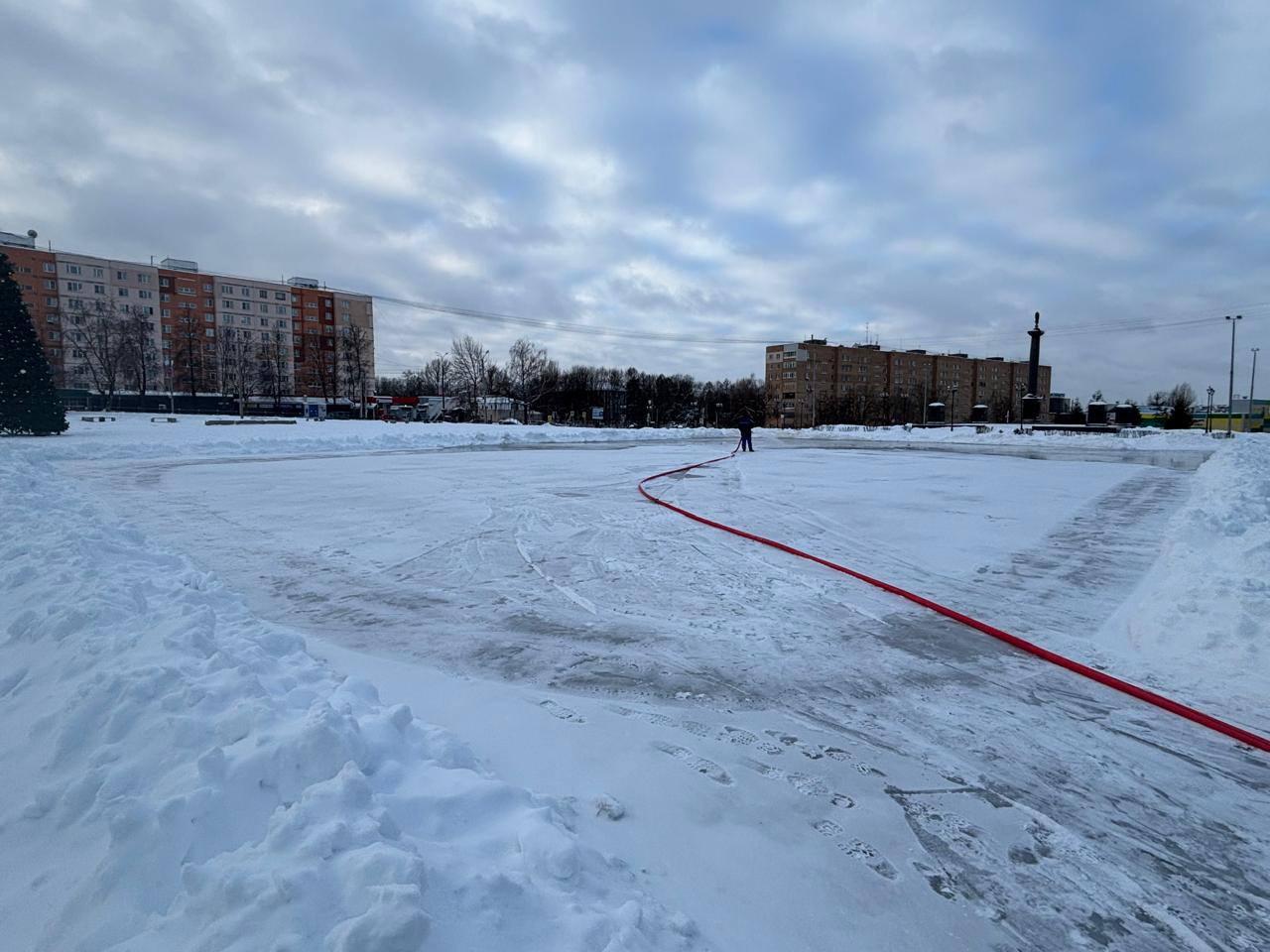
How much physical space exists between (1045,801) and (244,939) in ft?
11.5

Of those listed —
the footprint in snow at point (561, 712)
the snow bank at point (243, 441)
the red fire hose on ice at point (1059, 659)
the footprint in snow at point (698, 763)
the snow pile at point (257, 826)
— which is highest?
the snow bank at point (243, 441)

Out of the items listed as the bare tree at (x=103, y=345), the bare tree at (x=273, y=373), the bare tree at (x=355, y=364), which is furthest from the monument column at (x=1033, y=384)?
the bare tree at (x=103, y=345)

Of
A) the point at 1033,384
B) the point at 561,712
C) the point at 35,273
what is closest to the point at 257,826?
the point at 561,712

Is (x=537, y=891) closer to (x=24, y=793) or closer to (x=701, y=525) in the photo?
(x=24, y=793)

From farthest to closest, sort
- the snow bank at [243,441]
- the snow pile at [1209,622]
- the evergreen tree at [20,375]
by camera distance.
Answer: the evergreen tree at [20,375] → the snow bank at [243,441] → the snow pile at [1209,622]

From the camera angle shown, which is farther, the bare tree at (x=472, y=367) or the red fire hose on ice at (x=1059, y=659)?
the bare tree at (x=472, y=367)

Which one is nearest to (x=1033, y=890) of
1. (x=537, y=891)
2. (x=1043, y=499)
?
(x=537, y=891)

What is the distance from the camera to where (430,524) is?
1004 centimetres

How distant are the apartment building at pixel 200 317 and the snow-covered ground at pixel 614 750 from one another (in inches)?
2799

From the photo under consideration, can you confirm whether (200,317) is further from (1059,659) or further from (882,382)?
(882,382)

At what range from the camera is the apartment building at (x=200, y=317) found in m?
76.0

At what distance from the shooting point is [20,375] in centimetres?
2666

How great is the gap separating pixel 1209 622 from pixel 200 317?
114777mm

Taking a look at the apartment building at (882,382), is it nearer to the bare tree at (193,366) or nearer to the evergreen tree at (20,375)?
the bare tree at (193,366)
